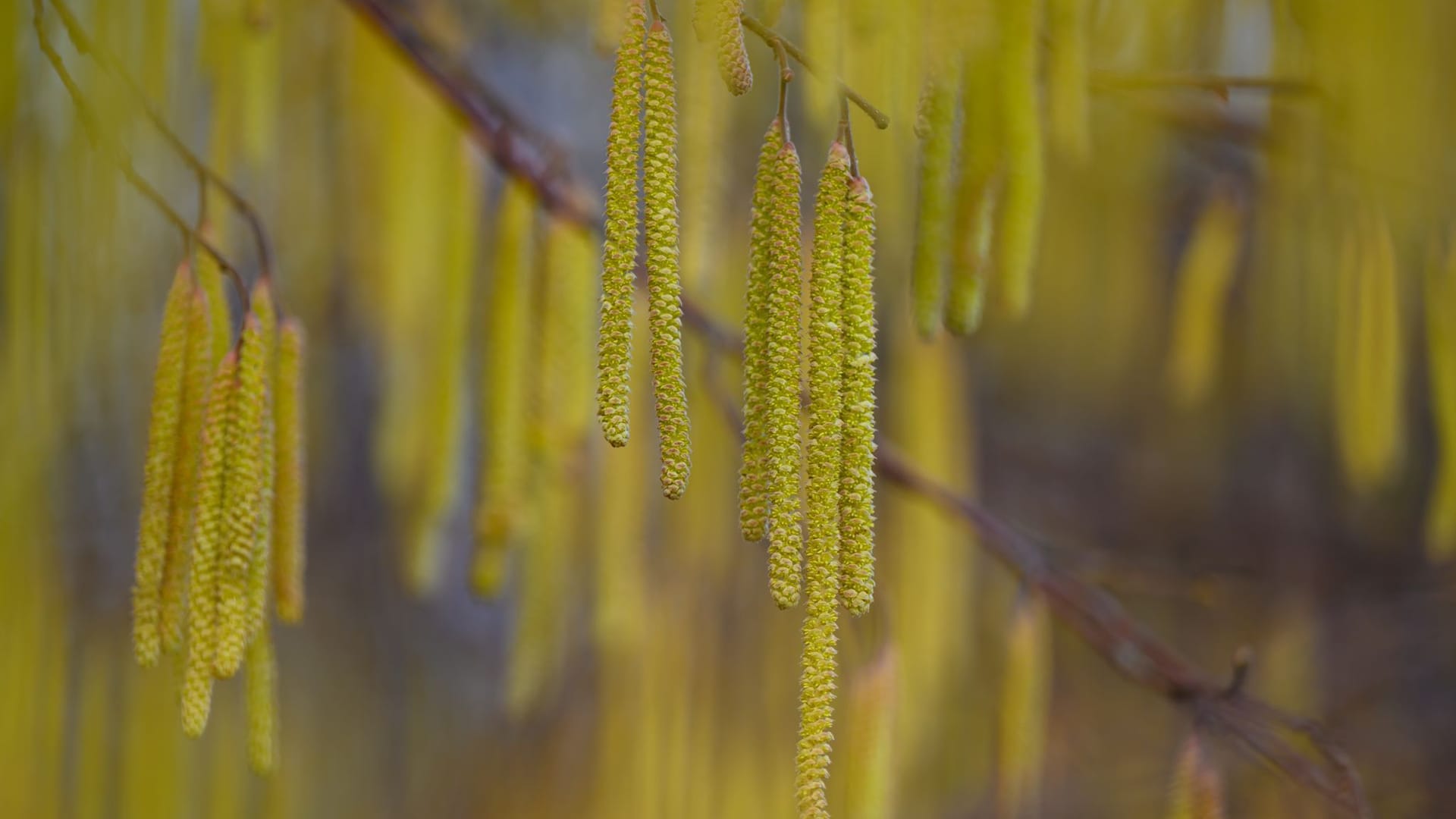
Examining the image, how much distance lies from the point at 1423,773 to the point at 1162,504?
0.87 meters

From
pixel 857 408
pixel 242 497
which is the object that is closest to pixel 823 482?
pixel 857 408

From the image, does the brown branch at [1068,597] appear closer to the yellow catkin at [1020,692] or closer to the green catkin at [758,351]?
the yellow catkin at [1020,692]

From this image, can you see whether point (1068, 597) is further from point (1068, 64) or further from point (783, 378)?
point (783, 378)

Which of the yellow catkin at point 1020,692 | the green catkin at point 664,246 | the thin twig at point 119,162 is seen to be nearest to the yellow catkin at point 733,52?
A: the green catkin at point 664,246

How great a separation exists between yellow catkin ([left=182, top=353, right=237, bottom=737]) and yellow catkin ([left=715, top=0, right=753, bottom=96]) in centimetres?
27

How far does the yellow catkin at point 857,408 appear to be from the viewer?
47cm

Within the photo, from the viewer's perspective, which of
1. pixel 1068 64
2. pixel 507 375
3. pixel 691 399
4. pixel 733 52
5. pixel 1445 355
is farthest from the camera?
pixel 691 399

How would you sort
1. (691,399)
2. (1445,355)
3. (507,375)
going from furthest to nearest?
1. (691,399)
2. (1445,355)
3. (507,375)

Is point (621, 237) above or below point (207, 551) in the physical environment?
above

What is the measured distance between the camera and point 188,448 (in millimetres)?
568

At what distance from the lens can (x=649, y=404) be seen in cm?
164

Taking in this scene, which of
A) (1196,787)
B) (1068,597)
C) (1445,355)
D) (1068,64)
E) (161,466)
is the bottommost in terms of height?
(1196,787)

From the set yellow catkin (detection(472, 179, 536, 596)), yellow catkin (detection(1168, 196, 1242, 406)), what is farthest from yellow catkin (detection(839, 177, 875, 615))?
yellow catkin (detection(1168, 196, 1242, 406))

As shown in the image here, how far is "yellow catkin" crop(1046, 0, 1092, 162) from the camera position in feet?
2.15
